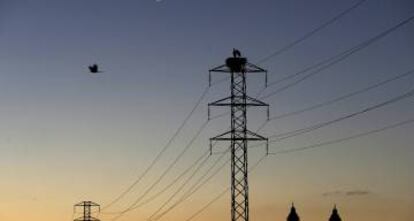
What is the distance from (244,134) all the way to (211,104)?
13.8ft

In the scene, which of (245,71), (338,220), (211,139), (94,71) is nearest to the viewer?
(211,139)

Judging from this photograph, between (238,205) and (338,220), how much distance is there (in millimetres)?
51363

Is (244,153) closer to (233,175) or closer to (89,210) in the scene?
(233,175)

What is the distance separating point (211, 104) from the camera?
7900 centimetres

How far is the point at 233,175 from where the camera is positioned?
82.0 metres

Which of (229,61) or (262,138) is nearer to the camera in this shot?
(262,138)

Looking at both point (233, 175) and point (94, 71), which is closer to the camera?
point (233, 175)

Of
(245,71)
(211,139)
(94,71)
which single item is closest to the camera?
(211,139)

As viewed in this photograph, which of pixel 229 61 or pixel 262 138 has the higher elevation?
pixel 229 61

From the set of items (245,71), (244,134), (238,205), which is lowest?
(238,205)

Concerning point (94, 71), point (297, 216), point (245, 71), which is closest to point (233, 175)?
point (245, 71)

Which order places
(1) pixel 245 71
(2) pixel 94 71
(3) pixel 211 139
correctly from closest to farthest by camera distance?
(3) pixel 211 139 < (1) pixel 245 71 < (2) pixel 94 71

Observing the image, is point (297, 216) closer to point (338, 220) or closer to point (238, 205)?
point (338, 220)

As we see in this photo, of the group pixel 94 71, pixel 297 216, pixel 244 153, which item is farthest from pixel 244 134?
pixel 297 216
